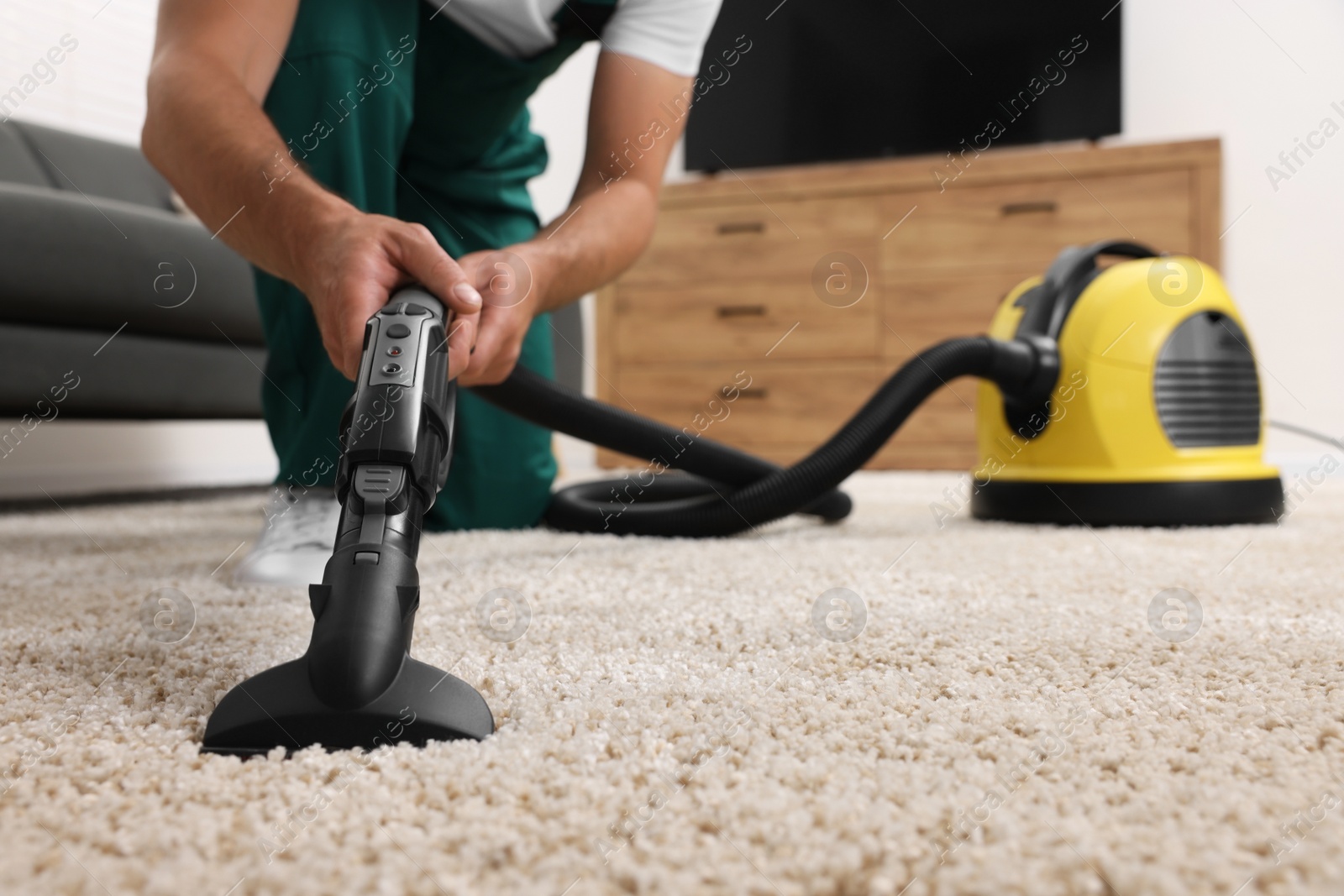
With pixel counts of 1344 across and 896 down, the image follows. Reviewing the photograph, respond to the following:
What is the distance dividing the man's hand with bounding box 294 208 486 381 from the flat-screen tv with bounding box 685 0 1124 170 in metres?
2.36

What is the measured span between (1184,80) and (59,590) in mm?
2816

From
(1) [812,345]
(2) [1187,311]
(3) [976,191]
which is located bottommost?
(1) [812,345]

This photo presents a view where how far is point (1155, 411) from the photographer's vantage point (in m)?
1.09

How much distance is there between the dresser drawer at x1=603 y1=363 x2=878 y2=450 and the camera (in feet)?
8.13

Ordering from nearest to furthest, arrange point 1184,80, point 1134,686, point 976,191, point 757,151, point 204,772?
point 204,772 → point 1134,686 → point 976,191 → point 1184,80 → point 757,151

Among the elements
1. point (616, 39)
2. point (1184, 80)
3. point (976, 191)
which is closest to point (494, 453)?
point (616, 39)

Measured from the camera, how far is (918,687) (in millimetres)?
439

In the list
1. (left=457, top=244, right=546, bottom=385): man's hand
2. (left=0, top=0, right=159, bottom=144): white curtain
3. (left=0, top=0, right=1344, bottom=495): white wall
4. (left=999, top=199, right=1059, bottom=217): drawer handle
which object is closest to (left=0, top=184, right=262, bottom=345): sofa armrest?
(left=0, top=0, right=1344, bottom=495): white wall

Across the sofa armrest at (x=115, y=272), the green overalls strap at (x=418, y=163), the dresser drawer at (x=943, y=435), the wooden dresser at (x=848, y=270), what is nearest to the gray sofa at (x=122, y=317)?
the sofa armrest at (x=115, y=272)

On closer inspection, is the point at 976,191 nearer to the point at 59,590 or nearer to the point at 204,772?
the point at 59,590

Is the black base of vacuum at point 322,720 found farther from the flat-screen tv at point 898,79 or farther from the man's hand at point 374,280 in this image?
the flat-screen tv at point 898,79

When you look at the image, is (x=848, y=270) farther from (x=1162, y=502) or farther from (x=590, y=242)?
(x=590, y=242)

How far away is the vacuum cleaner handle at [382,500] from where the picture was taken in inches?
13.8

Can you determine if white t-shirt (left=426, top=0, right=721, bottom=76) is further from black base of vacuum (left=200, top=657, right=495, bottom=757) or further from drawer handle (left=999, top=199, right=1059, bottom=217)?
drawer handle (left=999, top=199, right=1059, bottom=217)
